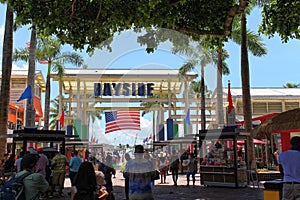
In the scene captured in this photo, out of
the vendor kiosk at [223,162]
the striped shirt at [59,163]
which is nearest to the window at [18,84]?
the vendor kiosk at [223,162]

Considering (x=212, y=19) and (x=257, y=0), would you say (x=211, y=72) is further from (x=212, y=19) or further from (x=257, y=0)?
(x=212, y=19)

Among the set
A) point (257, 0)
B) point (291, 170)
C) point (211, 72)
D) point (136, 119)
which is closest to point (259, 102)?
point (211, 72)

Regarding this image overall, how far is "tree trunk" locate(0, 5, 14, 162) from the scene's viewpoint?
54.6 ft

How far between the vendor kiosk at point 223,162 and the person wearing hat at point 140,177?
1009 cm

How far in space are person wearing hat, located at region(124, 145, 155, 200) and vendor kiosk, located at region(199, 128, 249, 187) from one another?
1009 cm

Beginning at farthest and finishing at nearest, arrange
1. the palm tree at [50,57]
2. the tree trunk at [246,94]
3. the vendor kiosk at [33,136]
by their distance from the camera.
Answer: the palm tree at [50,57] < the tree trunk at [246,94] < the vendor kiosk at [33,136]

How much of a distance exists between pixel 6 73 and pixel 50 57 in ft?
49.3

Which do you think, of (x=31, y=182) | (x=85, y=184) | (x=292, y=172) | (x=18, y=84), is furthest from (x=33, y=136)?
(x=18, y=84)

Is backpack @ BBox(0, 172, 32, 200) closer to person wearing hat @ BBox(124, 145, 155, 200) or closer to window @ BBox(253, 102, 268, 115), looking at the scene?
person wearing hat @ BBox(124, 145, 155, 200)

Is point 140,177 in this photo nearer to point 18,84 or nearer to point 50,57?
point 50,57

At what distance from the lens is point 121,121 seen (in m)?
30.3

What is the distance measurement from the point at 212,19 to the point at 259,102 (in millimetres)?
28984

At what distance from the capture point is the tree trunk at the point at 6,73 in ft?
54.6

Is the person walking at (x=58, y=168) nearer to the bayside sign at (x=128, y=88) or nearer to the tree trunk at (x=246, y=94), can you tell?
the tree trunk at (x=246, y=94)
